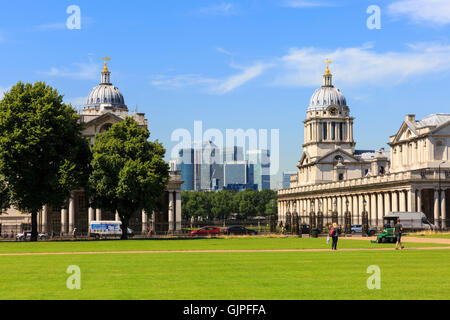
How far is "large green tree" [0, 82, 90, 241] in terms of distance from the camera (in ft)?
236

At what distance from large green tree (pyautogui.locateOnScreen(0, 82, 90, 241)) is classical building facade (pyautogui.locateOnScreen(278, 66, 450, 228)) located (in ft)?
138

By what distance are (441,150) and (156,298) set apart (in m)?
117

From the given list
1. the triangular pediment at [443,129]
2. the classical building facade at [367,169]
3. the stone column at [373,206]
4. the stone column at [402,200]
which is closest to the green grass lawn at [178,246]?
the classical building facade at [367,169]

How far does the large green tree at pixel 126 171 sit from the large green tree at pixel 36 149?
2.64m

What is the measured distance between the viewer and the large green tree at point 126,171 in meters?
77.2

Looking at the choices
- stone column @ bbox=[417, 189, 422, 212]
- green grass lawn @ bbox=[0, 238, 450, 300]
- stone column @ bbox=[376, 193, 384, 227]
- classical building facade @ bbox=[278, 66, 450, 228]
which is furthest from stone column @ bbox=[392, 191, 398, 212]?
green grass lawn @ bbox=[0, 238, 450, 300]

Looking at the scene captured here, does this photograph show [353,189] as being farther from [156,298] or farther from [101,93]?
[156,298]

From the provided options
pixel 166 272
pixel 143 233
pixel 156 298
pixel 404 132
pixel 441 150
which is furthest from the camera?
pixel 404 132

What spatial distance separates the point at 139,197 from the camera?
259 ft

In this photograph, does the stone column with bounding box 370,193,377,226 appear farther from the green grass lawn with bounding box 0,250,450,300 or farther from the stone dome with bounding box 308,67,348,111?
the green grass lawn with bounding box 0,250,450,300

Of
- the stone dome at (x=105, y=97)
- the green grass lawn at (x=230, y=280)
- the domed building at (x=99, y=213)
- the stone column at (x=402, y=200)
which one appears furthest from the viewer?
the stone dome at (x=105, y=97)

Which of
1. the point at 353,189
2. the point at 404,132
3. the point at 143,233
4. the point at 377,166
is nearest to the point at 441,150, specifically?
the point at 404,132

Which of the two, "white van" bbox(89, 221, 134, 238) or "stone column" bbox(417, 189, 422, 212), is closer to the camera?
"white van" bbox(89, 221, 134, 238)

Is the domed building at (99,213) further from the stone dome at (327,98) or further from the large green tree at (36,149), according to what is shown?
the stone dome at (327,98)
